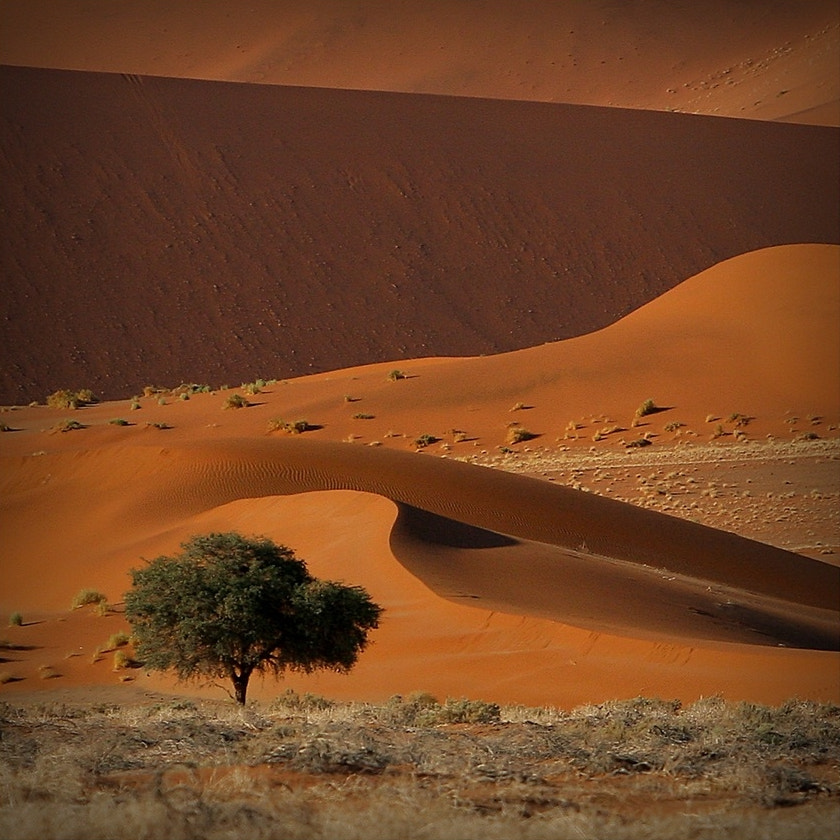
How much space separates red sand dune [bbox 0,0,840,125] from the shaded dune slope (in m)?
18.4

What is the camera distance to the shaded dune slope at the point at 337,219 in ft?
172

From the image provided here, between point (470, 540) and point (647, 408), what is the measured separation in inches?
685

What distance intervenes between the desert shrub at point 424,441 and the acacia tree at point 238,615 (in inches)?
774

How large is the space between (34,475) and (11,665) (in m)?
11.5

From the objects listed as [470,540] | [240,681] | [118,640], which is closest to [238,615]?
[240,681]

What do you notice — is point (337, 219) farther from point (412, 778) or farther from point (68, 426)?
point (412, 778)

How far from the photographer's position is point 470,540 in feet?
65.5

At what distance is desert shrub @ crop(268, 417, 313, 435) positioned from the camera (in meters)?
34.6

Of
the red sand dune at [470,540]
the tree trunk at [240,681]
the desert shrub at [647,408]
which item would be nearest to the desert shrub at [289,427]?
the red sand dune at [470,540]

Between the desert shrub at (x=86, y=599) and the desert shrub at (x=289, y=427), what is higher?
the desert shrub at (x=289, y=427)

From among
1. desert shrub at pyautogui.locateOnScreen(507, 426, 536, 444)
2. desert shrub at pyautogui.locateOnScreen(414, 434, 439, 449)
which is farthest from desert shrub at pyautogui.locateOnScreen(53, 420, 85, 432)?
desert shrub at pyautogui.locateOnScreen(507, 426, 536, 444)

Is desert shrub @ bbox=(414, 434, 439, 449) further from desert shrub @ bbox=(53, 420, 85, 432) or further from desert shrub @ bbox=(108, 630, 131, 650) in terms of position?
desert shrub @ bbox=(108, 630, 131, 650)

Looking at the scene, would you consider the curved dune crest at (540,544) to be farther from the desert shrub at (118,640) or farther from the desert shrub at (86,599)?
the desert shrub at (118,640)

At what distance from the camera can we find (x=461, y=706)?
11.1 m
